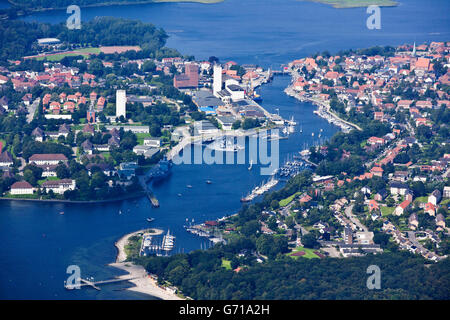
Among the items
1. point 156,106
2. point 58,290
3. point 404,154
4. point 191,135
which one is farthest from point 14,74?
point 58,290

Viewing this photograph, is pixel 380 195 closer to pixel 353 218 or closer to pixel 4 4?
pixel 353 218

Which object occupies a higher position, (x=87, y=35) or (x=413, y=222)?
(x=87, y=35)

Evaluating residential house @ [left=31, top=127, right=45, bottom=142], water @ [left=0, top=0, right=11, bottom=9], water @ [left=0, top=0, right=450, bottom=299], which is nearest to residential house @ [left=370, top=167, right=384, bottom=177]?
water @ [left=0, top=0, right=450, bottom=299]

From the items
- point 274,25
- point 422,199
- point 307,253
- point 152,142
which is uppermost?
point 274,25

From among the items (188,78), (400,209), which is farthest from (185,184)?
(188,78)
